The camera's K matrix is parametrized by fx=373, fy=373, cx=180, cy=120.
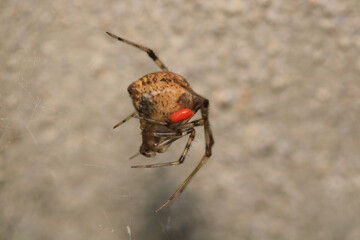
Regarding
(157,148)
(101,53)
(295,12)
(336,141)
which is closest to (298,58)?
(295,12)

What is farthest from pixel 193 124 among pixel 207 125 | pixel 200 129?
pixel 200 129

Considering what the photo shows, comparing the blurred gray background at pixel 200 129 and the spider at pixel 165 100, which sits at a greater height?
the spider at pixel 165 100

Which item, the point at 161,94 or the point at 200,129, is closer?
the point at 161,94

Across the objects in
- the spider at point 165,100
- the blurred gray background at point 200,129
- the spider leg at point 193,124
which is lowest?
the blurred gray background at point 200,129

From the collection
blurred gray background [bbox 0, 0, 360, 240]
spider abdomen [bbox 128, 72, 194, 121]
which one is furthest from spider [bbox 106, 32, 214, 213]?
blurred gray background [bbox 0, 0, 360, 240]

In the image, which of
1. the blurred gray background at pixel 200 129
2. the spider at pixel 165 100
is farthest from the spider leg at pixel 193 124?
the blurred gray background at pixel 200 129

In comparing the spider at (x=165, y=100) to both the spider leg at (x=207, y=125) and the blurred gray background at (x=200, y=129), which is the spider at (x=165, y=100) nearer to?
the spider leg at (x=207, y=125)

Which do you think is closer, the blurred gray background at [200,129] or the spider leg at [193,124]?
the spider leg at [193,124]

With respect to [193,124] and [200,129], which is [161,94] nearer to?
[193,124]
